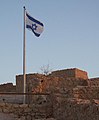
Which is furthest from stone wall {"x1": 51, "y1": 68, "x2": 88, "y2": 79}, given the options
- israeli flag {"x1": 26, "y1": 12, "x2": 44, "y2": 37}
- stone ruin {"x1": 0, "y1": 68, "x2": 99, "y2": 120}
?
israeli flag {"x1": 26, "y1": 12, "x2": 44, "y2": 37}

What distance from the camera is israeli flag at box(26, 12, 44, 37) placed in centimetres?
2156

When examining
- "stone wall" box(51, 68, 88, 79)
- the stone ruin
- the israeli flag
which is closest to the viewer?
the stone ruin

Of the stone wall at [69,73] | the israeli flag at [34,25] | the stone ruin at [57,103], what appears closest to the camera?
the stone ruin at [57,103]

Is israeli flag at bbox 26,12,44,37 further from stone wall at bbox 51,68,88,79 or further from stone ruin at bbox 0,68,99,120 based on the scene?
stone wall at bbox 51,68,88,79

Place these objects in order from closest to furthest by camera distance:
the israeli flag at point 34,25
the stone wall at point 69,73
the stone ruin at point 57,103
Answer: the stone ruin at point 57,103
the israeli flag at point 34,25
the stone wall at point 69,73

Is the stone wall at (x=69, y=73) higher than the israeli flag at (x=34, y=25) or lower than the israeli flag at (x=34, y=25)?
lower

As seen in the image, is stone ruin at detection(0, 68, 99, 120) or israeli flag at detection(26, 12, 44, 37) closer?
stone ruin at detection(0, 68, 99, 120)

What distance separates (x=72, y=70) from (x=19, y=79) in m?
4.22

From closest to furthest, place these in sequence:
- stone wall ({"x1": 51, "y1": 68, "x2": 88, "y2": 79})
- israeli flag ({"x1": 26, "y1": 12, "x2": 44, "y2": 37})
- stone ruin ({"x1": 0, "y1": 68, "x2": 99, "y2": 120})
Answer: stone ruin ({"x1": 0, "y1": 68, "x2": 99, "y2": 120}), israeli flag ({"x1": 26, "y1": 12, "x2": 44, "y2": 37}), stone wall ({"x1": 51, "y1": 68, "x2": 88, "y2": 79})

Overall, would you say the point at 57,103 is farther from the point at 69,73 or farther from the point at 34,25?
the point at 69,73

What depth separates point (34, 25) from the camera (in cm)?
2173

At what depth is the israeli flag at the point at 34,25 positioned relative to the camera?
21562 millimetres

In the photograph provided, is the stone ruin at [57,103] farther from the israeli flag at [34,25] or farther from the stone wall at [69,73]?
the stone wall at [69,73]

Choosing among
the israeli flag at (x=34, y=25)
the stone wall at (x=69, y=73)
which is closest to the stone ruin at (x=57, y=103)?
the israeli flag at (x=34, y=25)
